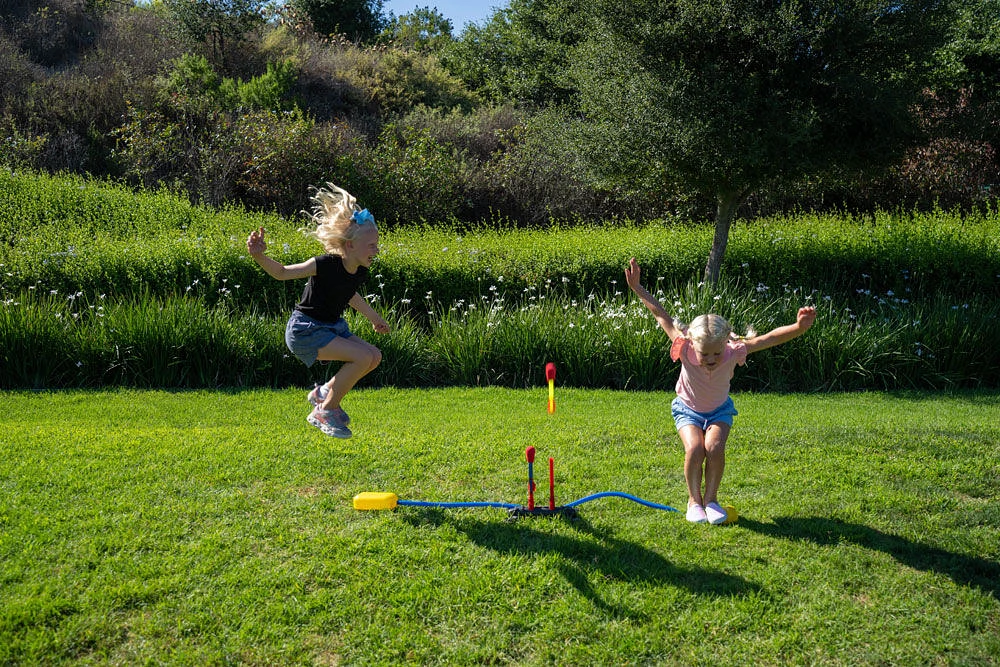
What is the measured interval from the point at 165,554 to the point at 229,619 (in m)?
0.79

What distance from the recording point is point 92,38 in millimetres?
20812

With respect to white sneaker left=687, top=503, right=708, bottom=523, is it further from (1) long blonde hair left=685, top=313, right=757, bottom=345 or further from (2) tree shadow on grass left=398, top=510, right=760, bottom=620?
(1) long blonde hair left=685, top=313, right=757, bottom=345

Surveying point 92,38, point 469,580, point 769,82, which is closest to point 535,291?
point 769,82

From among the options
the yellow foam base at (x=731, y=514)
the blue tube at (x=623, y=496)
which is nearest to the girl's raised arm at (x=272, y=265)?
the blue tube at (x=623, y=496)

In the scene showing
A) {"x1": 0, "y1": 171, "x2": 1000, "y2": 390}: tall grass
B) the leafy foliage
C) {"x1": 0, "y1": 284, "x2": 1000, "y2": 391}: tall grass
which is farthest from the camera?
the leafy foliage

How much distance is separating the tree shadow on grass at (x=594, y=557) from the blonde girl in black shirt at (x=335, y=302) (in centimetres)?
90

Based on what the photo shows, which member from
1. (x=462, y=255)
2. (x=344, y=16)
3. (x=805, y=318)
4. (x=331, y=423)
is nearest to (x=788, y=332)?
(x=805, y=318)

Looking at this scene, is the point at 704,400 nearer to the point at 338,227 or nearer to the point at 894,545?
the point at 894,545

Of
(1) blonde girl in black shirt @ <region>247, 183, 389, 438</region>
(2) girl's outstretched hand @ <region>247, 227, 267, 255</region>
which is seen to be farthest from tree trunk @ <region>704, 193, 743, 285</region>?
(2) girl's outstretched hand @ <region>247, 227, 267, 255</region>

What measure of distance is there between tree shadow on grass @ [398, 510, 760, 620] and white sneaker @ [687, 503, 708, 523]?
0.35 meters

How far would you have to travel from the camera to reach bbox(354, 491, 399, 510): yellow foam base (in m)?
4.97

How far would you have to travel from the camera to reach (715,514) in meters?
4.75

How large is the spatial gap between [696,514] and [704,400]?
656 millimetres

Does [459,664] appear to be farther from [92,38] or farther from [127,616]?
[92,38]
